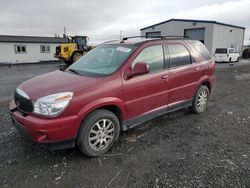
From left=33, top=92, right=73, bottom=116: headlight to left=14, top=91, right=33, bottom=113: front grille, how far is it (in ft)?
0.36

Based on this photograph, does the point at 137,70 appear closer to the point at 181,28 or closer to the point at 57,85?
the point at 57,85

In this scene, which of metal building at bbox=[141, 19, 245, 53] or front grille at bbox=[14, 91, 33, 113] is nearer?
front grille at bbox=[14, 91, 33, 113]

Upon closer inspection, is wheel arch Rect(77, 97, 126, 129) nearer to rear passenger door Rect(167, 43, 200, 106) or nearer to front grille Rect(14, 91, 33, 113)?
front grille Rect(14, 91, 33, 113)

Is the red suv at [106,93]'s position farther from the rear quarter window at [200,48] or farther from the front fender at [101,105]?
the rear quarter window at [200,48]

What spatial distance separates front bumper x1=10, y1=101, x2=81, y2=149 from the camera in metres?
2.61

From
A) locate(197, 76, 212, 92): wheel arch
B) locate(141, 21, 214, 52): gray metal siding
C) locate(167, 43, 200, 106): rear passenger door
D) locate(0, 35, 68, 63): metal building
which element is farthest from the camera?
locate(141, 21, 214, 52): gray metal siding

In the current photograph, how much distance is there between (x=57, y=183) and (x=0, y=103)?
4.44 m

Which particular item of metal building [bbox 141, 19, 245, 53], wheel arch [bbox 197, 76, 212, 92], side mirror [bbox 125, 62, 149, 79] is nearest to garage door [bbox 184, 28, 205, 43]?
metal building [bbox 141, 19, 245, 53]

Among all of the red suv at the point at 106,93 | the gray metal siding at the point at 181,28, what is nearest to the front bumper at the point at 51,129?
the red suv at the point at 106,93

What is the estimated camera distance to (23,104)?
2.89 m

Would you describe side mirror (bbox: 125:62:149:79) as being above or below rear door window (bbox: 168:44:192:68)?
below

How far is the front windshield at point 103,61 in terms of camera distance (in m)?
3.38

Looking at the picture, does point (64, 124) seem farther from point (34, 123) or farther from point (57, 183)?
point (57, 183)

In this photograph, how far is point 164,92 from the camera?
12.7ft
